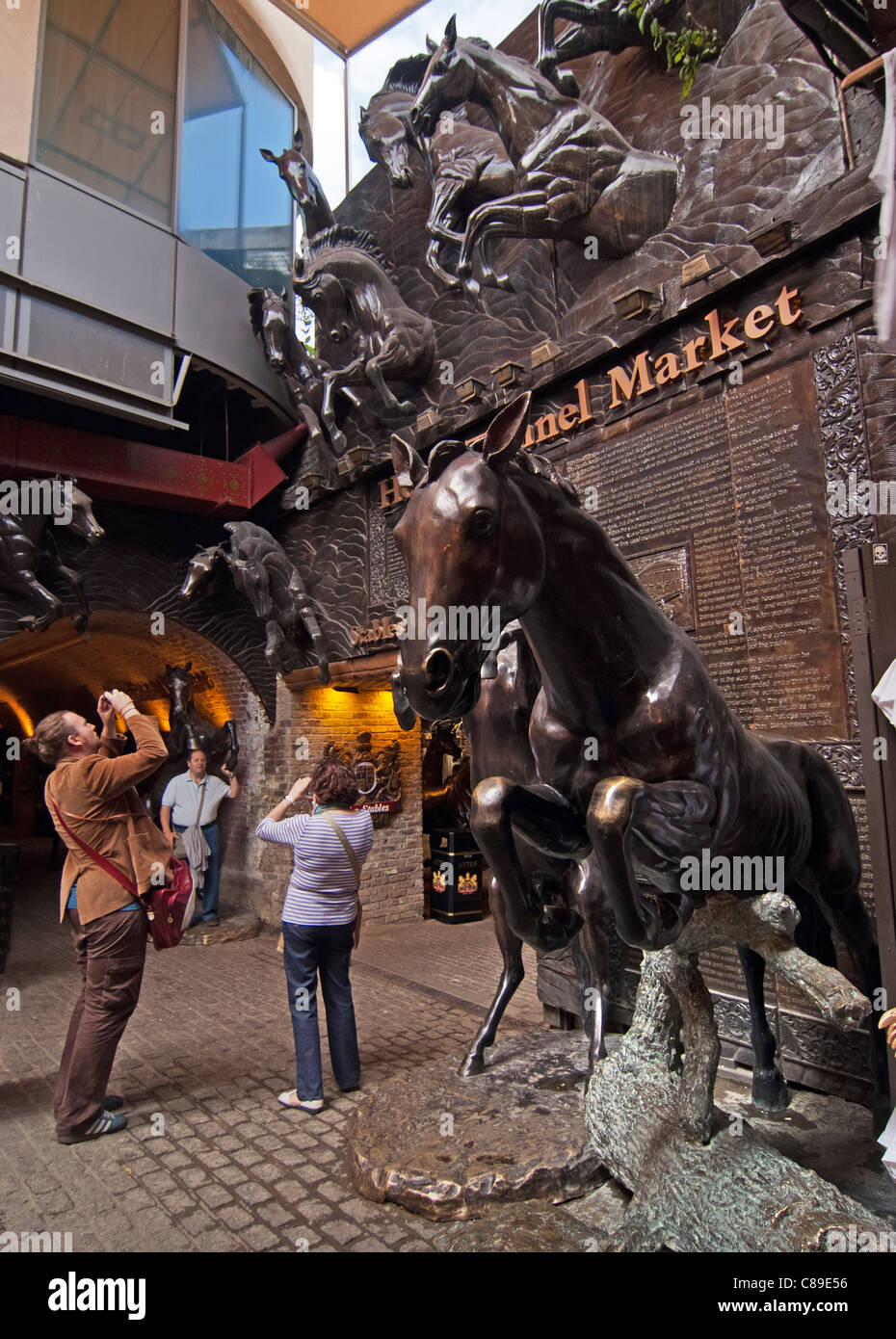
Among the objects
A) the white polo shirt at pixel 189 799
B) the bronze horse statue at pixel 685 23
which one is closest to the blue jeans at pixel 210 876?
the white polo shirt at pixel 189 799

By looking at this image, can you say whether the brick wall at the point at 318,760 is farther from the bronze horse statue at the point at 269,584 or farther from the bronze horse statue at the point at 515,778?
the bronze horse statue at the point at 515,778

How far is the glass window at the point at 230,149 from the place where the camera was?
27.9ft

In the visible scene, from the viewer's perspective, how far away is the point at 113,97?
791 cm

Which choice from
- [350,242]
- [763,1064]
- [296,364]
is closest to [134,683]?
[296,364]

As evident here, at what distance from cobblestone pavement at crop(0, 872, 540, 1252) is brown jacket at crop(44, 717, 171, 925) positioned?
1.12 m

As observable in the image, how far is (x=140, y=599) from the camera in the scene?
8.65m

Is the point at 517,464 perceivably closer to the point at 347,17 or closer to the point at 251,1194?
A: the point at 251,1194

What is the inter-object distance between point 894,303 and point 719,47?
4.03m

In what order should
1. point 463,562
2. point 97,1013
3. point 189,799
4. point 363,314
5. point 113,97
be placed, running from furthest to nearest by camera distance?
point 189,799 → point 113,97 → point 363,314 → point 97,1013 → point 463,562

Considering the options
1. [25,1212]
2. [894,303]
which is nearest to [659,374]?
[894,303]

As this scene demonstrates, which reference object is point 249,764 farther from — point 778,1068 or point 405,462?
point 405,462

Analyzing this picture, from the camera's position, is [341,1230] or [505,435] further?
[341,1230]

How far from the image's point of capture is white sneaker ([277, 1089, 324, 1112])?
3.85 metres

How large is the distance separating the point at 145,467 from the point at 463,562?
24.0 feet
